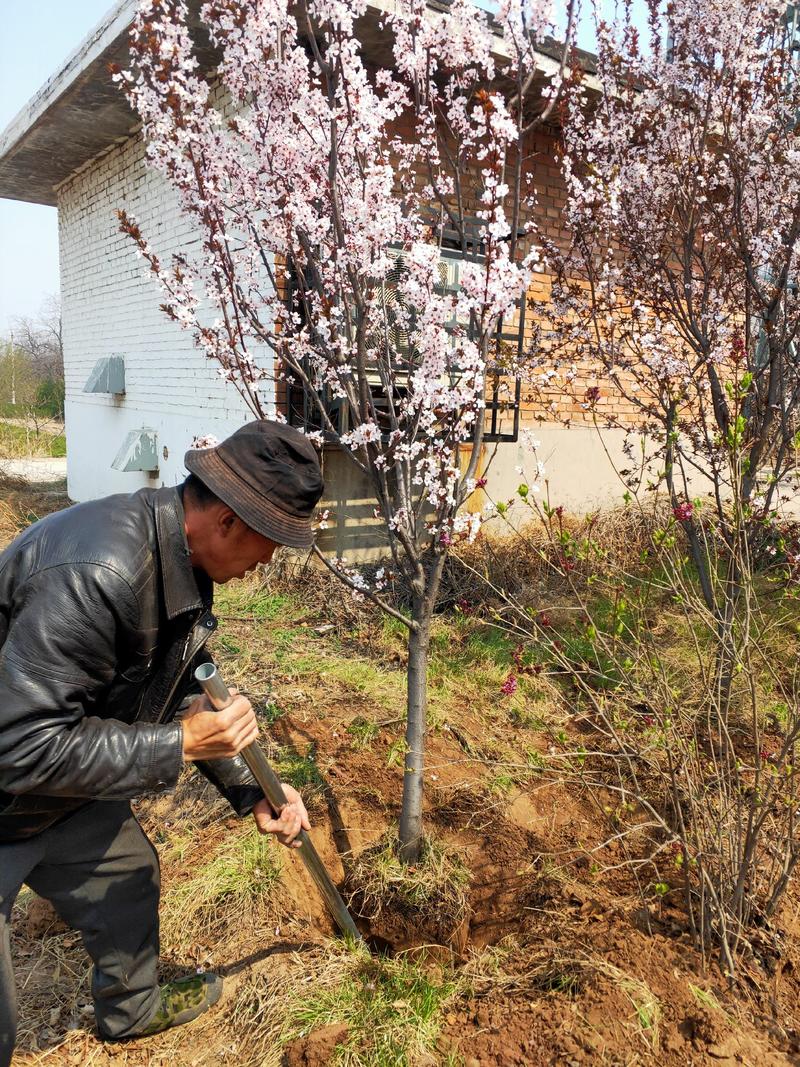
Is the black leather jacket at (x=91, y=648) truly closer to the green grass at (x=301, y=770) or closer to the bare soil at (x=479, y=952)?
the bare soil at (x=479, y=952)

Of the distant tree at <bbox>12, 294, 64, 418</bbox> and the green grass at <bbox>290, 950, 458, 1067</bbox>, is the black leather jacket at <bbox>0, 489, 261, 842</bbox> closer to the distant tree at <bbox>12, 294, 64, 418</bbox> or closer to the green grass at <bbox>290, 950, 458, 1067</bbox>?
the green grass at <bbox>290, 950, 458, 1067</bbox>

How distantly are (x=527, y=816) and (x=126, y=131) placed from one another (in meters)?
7.95

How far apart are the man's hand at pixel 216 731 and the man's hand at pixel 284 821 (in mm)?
627

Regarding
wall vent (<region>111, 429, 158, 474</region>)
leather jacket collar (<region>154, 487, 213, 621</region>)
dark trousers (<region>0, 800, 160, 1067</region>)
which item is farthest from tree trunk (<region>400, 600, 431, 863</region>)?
wall vent (<region>111, 429, 158, 474</region>)

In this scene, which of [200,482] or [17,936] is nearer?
[200,482]

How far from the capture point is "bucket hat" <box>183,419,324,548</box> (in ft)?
5.91

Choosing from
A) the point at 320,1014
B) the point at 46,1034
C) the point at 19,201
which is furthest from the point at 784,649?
the point at 19,201

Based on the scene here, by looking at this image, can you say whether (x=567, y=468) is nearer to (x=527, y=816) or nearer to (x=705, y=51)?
(x=705, y=51)

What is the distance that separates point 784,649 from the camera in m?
4.34

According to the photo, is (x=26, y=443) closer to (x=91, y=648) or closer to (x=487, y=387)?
(x=487, y=387)

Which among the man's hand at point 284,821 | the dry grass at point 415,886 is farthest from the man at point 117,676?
the dry grass at point 415,886

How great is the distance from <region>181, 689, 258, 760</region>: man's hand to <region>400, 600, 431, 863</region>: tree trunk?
1073 millimetres

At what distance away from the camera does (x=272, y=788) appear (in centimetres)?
225

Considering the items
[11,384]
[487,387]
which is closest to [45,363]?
[11,384]
